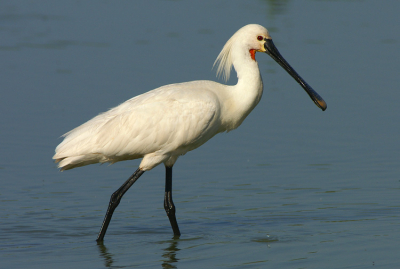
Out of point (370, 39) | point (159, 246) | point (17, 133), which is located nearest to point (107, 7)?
point (370, 39)

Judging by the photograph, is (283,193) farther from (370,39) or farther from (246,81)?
(370,39)

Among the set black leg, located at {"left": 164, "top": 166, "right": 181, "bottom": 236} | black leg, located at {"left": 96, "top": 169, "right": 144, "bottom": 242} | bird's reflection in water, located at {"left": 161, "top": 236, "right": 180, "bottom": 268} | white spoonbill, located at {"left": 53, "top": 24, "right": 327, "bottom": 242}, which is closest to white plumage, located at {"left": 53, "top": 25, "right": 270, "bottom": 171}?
white spoonbill, located at {"left": 53, "top": 24, "right": 327, "bottom": 242}

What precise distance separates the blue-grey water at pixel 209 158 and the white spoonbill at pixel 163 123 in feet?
2.76

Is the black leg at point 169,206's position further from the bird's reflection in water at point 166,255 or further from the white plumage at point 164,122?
the white plumage at point 164,122

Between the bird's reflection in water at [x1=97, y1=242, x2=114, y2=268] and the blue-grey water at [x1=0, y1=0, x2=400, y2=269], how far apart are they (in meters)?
A: 0.01

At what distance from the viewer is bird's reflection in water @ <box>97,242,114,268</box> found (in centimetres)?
855

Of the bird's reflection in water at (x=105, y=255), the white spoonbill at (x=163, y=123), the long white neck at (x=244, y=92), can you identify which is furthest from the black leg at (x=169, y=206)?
the long white neck at (x=244, y=92)

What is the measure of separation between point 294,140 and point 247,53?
12.5 feet

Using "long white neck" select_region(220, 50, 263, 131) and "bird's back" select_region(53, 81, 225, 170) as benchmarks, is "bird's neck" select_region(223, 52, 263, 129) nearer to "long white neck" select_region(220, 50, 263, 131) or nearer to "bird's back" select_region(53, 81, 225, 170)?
"long white neck" select_region(220, 50, 263, 131)

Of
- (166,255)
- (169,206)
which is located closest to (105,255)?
(166,255)

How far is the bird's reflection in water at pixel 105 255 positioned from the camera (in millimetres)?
8551

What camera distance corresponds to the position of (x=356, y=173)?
11609 mm

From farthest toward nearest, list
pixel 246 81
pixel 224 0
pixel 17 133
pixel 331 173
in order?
1. pixel 224 0
2. pixel 17 133
3. pixel 331 173
4. pixel 246 81

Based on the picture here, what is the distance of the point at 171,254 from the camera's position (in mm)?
8945
